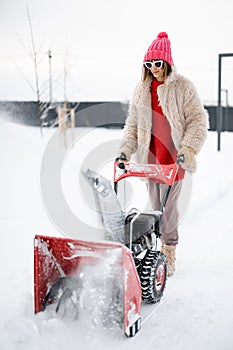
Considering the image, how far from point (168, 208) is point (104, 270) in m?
0.72

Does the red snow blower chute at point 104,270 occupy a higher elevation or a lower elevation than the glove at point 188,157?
lower

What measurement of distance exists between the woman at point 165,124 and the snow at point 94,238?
177 mm

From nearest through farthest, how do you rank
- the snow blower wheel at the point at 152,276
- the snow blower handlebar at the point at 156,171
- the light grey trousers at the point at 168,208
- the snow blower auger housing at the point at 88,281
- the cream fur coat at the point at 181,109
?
the snow blower auger housing at the point at 88,281 < the snow blower wheel at the point at 152,276 < the snow blower handlebar at the point at 156,171 < the cream fur coat at the point at 181,109 < the light grey trousers at the point at 168,208

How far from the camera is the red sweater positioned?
2236mm

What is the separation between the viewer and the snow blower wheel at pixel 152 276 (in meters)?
1.91

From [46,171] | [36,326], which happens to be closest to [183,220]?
[46,171]

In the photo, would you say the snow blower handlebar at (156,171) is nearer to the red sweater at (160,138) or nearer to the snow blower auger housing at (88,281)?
the red sweater at (160,138)

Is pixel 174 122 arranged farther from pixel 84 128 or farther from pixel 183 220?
pixel 84 128

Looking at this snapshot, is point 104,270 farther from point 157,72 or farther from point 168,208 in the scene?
point 157,72

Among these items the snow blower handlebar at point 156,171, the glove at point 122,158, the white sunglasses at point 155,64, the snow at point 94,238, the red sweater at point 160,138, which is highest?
the white sunglasses at point 155,64

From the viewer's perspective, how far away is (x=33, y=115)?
4.04 m

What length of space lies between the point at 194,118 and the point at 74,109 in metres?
2.42

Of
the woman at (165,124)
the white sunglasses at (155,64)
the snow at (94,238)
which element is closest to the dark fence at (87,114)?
the snow at (94,238)

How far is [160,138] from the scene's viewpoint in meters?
2.27
